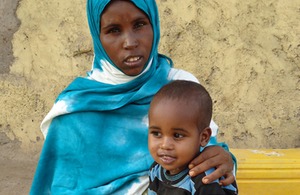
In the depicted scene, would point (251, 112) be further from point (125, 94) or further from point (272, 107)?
point (125, 94)

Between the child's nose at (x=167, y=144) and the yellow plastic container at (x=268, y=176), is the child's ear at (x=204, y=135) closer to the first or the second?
the child's nose at (x=167, y=144)

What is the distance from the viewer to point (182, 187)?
1676mm

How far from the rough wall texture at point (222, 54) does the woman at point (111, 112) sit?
5.40 ft

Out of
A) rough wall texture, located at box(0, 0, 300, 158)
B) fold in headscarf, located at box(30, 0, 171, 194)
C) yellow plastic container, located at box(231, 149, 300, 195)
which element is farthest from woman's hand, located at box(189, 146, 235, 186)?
rough wall texture, located at box(0, 0, 300, 158)

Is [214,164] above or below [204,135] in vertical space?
below

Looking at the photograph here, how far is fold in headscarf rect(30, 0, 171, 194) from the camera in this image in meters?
2.06

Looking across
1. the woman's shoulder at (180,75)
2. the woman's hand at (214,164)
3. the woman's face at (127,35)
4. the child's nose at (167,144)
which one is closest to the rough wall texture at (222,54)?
the woman's shoulder at (180,75)

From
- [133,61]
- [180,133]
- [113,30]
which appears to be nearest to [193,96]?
[180,133]

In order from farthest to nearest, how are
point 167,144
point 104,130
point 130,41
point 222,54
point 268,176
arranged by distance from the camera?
1. point 222,54
2. point 268,176
3. point 104,130
4. point 130,41
5. point 167,144

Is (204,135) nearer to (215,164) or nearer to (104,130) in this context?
(215,164)

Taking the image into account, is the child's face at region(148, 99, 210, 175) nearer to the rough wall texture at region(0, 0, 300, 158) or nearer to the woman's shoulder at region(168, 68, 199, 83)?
the woman's shoulder at region(168, 68, 199, 83)

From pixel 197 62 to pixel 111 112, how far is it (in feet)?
6.03

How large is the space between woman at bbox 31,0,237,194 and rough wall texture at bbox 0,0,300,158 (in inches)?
64.8

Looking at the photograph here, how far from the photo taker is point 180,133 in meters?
1.68
